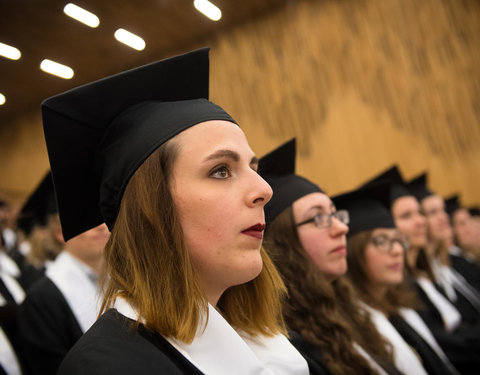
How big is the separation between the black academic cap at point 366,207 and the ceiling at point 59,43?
1.51m

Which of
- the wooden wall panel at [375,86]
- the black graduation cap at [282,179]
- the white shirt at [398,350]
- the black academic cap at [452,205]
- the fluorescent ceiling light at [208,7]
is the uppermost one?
the wooden wall panel at [375,86]

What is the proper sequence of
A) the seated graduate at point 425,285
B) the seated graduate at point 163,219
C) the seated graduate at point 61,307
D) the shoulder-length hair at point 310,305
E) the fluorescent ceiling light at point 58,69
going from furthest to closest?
the seated graduate at point 425,285, the seated graduate at point 61,307, the shoulder-length hair at point 310,305, the fluorescent ceiling light at point 58,69, the seated graduate at point 163,219

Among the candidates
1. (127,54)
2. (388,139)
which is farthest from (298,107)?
(127,54)

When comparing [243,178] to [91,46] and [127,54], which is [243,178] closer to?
[91,46]

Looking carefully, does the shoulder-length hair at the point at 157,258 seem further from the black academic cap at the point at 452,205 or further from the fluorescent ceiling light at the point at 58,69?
the black academic cap at the point at 452,205

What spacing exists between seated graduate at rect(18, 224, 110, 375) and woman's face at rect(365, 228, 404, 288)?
160 centimetres

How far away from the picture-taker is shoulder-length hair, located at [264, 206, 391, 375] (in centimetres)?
179

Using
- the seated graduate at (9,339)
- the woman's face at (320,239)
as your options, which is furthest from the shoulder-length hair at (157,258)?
the seated graduate at (9,339)

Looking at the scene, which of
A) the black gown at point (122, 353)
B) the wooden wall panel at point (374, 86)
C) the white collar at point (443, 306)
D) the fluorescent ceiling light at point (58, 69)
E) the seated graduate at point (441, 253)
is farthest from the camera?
the wooden wall panel at point (374, 86)

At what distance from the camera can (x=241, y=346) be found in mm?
1097

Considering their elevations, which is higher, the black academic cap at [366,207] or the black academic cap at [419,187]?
the black academic cap at [419,187]

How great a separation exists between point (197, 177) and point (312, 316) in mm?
1101

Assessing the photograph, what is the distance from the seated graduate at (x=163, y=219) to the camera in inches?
39.9

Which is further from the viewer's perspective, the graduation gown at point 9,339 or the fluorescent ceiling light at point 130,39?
the graduation gown at point 9,339
